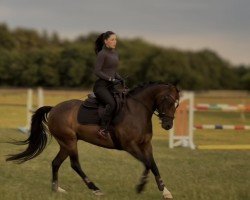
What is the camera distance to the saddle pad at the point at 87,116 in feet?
29.3

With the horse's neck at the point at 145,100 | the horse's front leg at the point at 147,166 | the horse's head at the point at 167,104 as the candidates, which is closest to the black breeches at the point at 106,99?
the horse's neck at the point at 145,100

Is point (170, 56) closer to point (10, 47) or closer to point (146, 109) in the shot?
point (10, 47)

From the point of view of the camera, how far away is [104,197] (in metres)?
8.51

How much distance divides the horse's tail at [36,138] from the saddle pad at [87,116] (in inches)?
41.8

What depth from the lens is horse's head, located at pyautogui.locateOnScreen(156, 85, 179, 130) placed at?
862cm

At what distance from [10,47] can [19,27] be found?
9.87 m

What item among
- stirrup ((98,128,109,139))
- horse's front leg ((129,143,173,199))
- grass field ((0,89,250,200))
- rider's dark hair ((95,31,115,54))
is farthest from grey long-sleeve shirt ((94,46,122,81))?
grass field ((0,89,250,200))

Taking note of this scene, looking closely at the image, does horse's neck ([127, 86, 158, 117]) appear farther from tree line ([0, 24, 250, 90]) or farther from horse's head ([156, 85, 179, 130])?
tree line ([0, 24, 250, 90])

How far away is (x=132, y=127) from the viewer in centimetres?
862

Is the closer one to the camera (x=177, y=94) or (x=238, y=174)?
(x=177, y=94)

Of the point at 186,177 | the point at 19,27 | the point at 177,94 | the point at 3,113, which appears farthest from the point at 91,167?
the point at 19,27

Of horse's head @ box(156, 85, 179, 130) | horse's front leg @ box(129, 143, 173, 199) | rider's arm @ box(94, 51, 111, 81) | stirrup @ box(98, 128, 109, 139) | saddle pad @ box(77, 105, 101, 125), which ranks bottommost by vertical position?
horse's front leg @ box(129, 143, 173, 199)

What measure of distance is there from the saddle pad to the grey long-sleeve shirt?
64 centimetres

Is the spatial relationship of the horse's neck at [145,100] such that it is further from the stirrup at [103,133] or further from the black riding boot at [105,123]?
the stirrup at [103,133]
